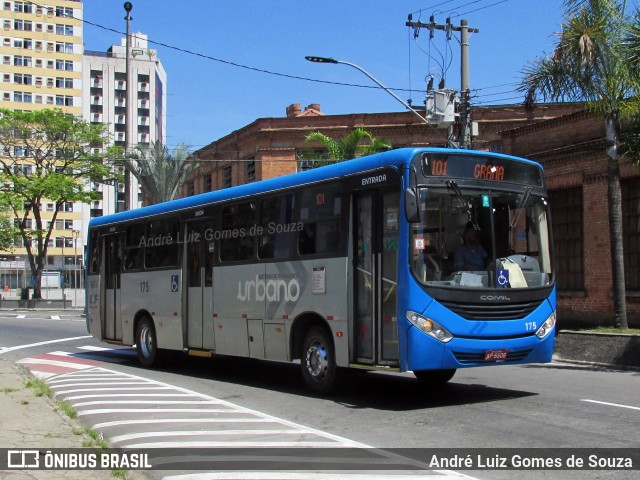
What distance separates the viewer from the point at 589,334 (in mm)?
17312

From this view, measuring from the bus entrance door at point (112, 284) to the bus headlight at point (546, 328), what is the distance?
34.2 ft

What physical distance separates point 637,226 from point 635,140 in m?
4.56

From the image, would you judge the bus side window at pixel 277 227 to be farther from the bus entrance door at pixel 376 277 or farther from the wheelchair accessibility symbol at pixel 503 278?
the wheelchair accessibility symbol at pixel 503 278

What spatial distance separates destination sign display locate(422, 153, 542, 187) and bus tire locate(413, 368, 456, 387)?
3043 mm

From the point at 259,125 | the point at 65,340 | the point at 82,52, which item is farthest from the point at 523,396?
the point at 82,52

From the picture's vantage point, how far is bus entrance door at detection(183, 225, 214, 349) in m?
14.7

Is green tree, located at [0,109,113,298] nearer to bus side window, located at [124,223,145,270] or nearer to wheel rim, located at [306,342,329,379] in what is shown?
bus side window, located at [124,223,145,270]

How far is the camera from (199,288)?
15023 millimetres

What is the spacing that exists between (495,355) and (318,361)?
273 centimetres

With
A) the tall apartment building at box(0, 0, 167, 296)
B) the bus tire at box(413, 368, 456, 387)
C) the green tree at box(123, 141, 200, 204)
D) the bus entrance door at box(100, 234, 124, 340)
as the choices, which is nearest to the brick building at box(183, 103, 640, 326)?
the bus tire at box(413, 368, 456, 387)

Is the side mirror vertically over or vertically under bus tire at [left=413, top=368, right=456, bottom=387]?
over

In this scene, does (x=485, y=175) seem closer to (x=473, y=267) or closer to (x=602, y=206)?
(x=473, y=267)

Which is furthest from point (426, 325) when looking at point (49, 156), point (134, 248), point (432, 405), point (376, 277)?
point (49, 156)

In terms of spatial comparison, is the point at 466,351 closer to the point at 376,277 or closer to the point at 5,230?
the point at 376,277
